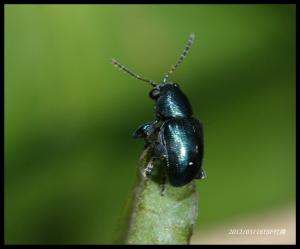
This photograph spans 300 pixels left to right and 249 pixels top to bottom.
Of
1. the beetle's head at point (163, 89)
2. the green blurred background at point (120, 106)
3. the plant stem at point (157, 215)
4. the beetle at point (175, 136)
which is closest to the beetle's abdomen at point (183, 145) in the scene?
the beetle at point (175, 136)

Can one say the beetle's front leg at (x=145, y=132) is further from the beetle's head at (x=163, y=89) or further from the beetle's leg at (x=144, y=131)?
the beetle's head at (x=163, y=89)

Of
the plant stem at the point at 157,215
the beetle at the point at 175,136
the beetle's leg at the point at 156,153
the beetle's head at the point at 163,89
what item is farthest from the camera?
the beetle's head at the point at 163,89

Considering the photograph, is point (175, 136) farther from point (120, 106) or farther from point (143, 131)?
point (120, 106)

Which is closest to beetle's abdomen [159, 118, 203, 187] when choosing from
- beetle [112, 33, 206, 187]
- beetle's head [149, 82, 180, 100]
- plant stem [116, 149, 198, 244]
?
beetle [112, 33, 206, 187]

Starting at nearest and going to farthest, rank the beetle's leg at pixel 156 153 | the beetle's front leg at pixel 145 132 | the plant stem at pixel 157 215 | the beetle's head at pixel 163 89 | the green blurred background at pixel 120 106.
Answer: the plant stem at pixel 157 215, the beetle's leg at pixel 156 153, the beetle's front leg at pixel 145 132, the beetle's head at pixel 163 89, the green blurred background at pixel 120 106

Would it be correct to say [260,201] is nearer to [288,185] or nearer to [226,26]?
[288,185]

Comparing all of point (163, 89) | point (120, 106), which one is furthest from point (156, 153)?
point (120, 106)

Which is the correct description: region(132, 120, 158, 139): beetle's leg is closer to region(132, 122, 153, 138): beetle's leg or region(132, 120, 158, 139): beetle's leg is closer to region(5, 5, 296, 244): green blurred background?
region(132, 122, 153, 138): beetle's leg

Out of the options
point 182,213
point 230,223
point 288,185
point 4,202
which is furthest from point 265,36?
point 182,213
